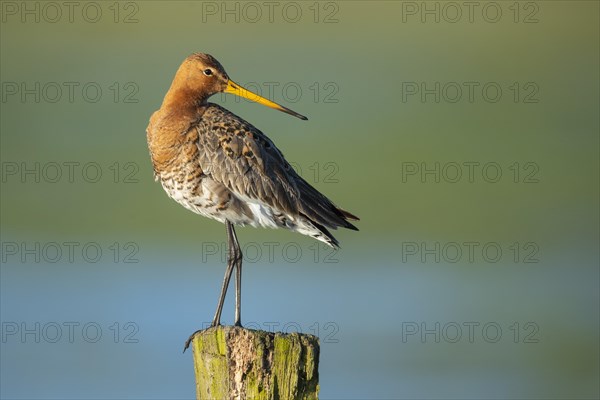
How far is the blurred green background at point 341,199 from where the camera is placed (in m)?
10.6

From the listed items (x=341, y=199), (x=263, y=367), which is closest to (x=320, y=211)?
(x=263, y=367)

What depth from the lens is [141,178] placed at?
15.0 m

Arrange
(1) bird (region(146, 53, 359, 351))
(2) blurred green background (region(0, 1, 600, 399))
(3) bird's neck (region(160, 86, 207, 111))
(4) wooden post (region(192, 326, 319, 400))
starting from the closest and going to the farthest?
1. (4) wooden post (region(192, 326, 319, 400))
2. (1) bird (region(146, 53, 359, 351))
3. (3) bird's neck (region(160, 86, 207, 111))
4. (2) blurred green background (region(0, 1, 600, 399))

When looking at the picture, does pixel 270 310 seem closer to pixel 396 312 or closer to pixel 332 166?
pixel 396 312

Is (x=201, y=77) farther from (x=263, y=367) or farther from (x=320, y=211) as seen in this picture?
(x=263, y=367)

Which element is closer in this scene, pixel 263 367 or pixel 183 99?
pixel 263 367

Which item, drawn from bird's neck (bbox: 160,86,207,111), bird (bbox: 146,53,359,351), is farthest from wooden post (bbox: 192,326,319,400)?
bird's neck (bbox: 160,86,207,111)

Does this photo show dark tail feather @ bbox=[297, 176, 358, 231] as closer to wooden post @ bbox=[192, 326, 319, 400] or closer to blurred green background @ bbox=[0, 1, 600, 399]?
wooden post @ bbox=[192, 326, 319, 400]

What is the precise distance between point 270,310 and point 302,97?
7905 mm

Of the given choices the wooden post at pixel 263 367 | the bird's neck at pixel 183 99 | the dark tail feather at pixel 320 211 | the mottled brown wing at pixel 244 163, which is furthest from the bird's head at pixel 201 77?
the wooden post at pixel 263 367

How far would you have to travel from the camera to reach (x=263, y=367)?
553 centimetres

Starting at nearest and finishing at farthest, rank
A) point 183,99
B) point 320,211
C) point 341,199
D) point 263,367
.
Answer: point 263,367 < point 320,211 < point 183,99 < point 341,199

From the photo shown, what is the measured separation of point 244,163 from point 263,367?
2171 millimetres

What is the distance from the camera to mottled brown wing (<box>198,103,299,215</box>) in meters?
7.36
